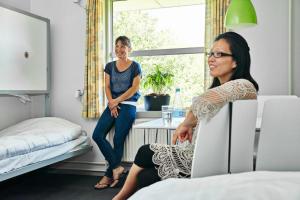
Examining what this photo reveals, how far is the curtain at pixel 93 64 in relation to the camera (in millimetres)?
3881

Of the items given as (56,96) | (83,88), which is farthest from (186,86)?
(56,96)

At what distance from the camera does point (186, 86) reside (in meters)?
3.93

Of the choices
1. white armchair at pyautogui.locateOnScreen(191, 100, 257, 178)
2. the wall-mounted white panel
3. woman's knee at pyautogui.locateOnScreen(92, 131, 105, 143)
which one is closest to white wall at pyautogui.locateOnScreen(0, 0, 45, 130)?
the wall-mounted white panel

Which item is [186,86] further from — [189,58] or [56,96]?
[56,96]

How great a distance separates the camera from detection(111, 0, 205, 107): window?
3.87m

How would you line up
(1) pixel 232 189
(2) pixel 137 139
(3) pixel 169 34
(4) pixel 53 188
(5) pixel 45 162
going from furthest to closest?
1. (3) pixel 169 34
2. (2) pixel 137 139
3. (4) pixel 53 188
4. (5) pixel 45 162
5. (1) pixel 232 189

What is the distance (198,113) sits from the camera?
143 centimetres

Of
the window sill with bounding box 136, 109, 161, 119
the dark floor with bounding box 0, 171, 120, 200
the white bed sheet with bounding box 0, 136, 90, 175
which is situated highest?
the window sill with bounding box 136, 109, 161, 119

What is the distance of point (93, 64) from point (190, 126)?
2464mm


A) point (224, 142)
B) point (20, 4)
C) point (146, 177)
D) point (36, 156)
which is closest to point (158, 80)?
point (36, 156)

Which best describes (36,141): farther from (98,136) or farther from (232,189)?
(232,189)

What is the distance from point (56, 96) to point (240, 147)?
125 inches

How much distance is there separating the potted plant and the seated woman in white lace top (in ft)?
6.94

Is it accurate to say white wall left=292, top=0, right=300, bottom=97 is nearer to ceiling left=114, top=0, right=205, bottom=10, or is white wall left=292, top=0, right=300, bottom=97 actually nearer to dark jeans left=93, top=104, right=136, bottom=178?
ceiling left=114, top=0, right=205, bottom=10
